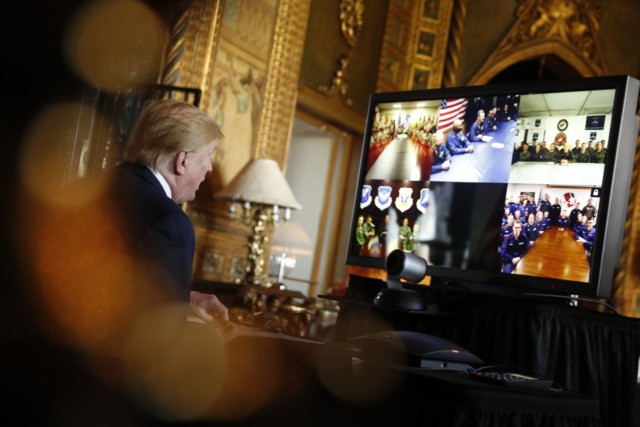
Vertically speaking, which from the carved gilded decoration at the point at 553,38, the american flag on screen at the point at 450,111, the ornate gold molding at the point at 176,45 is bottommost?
the american flag on screen at the point at 450,111

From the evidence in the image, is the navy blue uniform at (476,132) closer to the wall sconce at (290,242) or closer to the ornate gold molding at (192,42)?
the ornate gold molding at (192,42)

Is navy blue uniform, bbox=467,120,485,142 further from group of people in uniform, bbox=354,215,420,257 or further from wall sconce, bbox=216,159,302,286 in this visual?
wall sconce, bbox=216,159,302,286

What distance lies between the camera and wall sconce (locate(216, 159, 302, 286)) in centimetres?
532

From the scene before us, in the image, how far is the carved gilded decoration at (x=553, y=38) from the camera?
8.95 metres

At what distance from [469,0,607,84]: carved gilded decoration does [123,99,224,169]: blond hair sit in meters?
7.36

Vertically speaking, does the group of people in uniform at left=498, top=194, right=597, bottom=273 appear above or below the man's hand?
above

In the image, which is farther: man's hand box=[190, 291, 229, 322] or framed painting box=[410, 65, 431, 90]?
framed painting box=[410, 65, 431, 90]

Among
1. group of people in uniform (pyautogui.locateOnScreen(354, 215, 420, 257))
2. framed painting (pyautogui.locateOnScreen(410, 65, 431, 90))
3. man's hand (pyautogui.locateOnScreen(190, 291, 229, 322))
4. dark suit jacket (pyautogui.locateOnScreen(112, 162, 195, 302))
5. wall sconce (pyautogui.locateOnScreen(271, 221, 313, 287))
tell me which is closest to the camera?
dark suit jacket (pyautogui.locateOnScreen(112, 162, 195, 302))

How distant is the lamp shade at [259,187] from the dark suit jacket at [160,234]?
365 cm

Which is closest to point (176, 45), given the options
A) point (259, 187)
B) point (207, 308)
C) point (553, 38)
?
point (259, 187)

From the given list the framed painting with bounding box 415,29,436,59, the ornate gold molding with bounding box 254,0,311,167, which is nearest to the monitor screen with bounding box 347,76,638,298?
the ornate gold molding with bounding box 254,0,311,167

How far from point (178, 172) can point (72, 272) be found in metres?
0.36

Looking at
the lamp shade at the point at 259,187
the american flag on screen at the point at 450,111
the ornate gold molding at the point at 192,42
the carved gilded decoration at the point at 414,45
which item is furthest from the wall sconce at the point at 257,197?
the american flag on screen at the point at 450,111

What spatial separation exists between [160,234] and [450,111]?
1.07 metres
